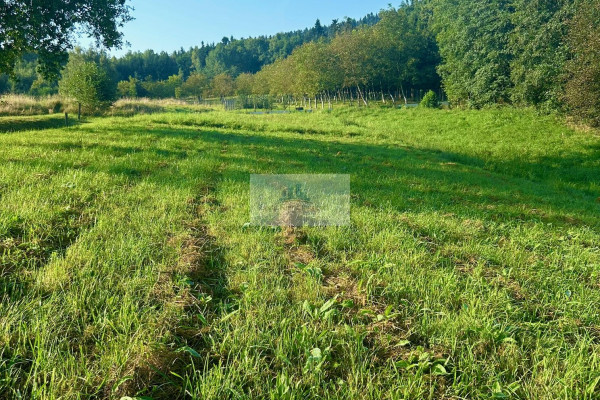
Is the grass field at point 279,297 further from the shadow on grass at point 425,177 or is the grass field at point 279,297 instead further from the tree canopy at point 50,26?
the tree canopy at point 50,26

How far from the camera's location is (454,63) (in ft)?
121

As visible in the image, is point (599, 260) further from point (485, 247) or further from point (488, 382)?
point (488, 382)

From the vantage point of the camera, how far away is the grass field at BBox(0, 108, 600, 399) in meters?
1.94

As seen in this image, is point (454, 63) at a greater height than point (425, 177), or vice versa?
point (454, 63)

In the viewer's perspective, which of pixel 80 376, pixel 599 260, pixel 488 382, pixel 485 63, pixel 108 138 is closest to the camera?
pixel 80 376

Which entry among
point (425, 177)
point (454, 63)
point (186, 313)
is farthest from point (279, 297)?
point (454, 63)

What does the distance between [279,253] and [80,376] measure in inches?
86.3

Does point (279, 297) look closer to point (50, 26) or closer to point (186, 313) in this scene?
point (186, 313)

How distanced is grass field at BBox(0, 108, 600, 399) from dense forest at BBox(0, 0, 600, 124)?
17.5 m

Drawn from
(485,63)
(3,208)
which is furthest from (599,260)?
(485,63)

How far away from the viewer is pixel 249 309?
8.46 ft

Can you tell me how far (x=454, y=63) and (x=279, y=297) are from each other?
42.6 metres

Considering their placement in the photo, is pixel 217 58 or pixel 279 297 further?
pixel 217 58

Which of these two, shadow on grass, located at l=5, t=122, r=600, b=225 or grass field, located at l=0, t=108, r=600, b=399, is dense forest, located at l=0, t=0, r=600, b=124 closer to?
shadow on grass, located at l=5, t=122, r=600, b=225
